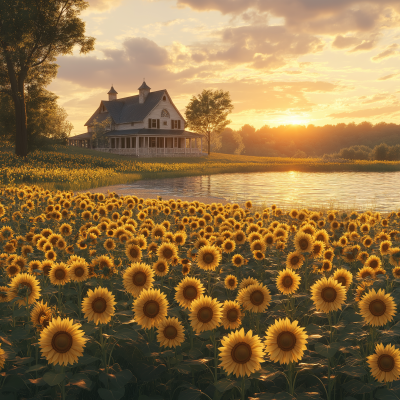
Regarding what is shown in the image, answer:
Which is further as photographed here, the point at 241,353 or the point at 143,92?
the point at 143,92

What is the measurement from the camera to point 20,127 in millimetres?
31562

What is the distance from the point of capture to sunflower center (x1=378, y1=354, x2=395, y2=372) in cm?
240

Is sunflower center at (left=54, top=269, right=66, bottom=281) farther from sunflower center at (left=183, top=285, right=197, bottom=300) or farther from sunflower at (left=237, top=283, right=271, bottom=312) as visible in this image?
sunflower at (left=237, top=283, right=271, bottom=312)

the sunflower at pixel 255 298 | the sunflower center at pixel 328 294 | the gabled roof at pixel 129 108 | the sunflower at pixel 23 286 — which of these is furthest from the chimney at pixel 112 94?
the sunflower center at pixel 328 294

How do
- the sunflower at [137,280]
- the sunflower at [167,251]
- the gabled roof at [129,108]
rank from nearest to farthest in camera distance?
the sunflower at [137,280] < the sunflower at [167,251] < the gabled roof at [129,108]

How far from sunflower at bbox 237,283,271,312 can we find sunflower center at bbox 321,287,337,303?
0.43 metres

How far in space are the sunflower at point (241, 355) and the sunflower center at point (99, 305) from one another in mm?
993

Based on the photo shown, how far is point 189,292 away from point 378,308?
57.1 inches

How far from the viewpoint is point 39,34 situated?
2961 centimetres

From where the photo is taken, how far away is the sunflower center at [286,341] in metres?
2.39

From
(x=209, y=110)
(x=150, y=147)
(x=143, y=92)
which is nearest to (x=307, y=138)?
(x=209, y=110)

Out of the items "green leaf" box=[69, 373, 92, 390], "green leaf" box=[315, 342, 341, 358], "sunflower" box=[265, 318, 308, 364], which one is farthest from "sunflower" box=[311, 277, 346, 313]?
"green leaf" box=[69, 373, 92, 390]

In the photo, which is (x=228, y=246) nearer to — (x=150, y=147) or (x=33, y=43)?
(x=33, y=43)

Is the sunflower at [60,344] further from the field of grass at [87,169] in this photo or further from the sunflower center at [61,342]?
the field of grass at [87,169]
